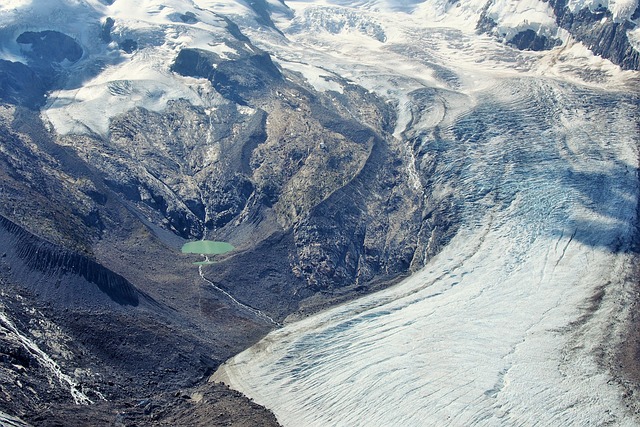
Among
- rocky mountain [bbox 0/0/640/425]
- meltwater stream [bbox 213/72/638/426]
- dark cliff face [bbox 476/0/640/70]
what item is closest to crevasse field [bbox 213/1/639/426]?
meltwater stream [bbox 213/72/638/426]

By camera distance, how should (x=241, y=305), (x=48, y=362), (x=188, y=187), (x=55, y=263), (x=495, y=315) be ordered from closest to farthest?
1. (x=48, y=362)
2. (x=55, y=263)
3. (x=495, y=315)
4. (x=241, y=305)
5. (x=188, y=187)

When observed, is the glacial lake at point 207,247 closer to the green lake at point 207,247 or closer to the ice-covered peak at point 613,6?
the green lake at point 207,247

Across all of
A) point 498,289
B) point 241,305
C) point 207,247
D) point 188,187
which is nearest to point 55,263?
point 241,305

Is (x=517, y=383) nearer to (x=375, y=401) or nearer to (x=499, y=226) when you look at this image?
(x=375, y=401)

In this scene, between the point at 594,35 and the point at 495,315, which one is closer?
the point at 495,315

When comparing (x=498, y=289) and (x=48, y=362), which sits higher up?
(x=498, y=289)

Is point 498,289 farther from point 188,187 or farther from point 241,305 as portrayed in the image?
point 188,187

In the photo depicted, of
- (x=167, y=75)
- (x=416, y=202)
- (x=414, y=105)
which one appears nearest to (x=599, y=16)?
(x=414, y=105)
